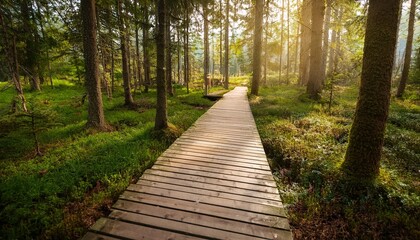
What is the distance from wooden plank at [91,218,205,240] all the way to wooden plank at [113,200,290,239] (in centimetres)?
31

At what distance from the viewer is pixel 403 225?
12.3ft

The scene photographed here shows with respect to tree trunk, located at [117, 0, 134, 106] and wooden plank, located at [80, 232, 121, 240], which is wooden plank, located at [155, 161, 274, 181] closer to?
wooden plank, located at [80, 232, 121, 240]

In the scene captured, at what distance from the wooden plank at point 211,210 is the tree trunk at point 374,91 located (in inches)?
101

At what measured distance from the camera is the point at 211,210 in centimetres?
370

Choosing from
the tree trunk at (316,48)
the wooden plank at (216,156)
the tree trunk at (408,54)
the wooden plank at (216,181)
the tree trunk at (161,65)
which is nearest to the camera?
the wooden plank at (216,181)

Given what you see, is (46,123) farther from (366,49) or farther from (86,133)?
(366,49)

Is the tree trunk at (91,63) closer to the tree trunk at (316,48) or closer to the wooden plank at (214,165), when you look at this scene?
the wooden plank at (214,165)

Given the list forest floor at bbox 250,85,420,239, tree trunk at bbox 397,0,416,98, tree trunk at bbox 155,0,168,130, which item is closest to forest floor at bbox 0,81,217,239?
tree trunk at bbox 155,0,168,130

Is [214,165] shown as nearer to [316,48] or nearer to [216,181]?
[216,181]

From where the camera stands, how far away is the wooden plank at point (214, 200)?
148 inches

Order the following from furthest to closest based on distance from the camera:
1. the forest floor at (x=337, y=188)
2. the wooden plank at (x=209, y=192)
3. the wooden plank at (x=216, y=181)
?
1. the wooden plank at (x=216, y=181)
2. the wooden plank at (x=209, y=192)
3. the forest floor at (x=337, y=188)

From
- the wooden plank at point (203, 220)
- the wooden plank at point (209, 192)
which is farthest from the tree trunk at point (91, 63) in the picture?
the wooden plank at point (203, 220)

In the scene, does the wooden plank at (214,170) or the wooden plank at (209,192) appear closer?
the wooden plank at (209,192)

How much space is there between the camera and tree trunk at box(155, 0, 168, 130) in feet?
23.6
